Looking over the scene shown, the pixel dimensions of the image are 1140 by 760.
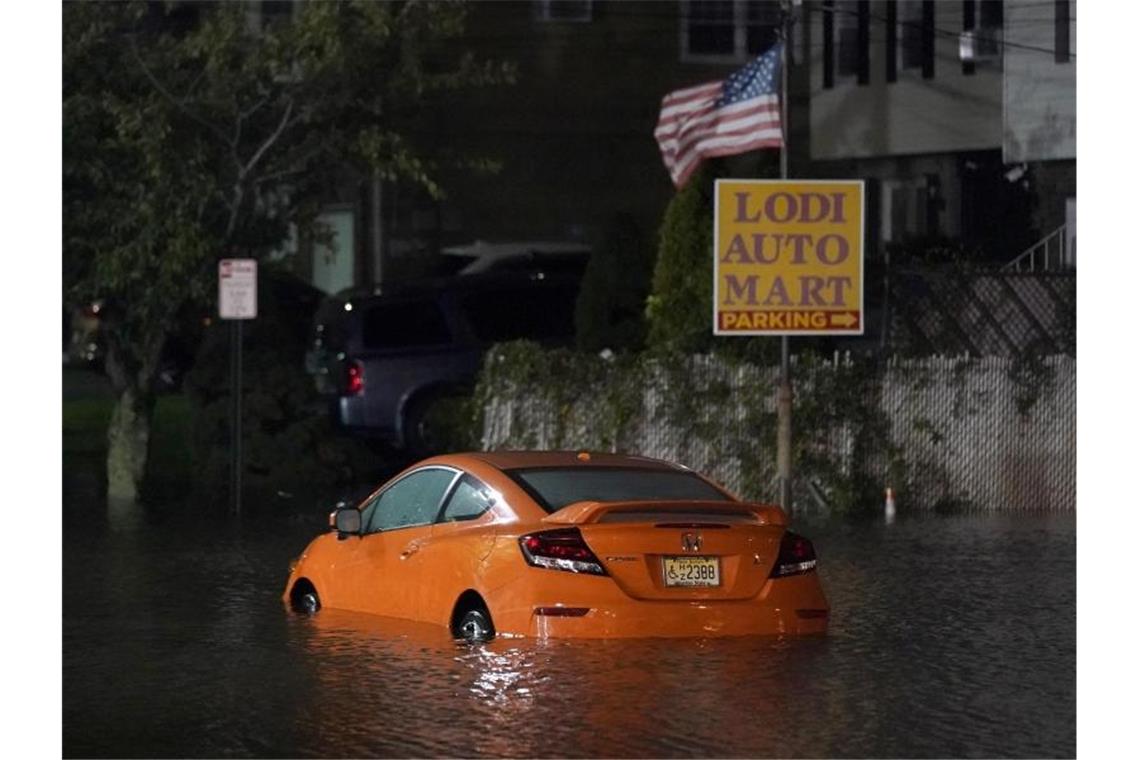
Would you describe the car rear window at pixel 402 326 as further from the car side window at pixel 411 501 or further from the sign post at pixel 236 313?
the car side window at pixel 411 501

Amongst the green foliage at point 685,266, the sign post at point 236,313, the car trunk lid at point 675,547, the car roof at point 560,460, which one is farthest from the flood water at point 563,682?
the green foliage at point 685,266

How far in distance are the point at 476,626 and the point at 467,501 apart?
88cm

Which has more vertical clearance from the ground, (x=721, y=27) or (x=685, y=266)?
(x=721, y=27)

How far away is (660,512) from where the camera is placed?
13.7 metres

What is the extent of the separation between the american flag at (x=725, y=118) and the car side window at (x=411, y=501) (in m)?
9.66

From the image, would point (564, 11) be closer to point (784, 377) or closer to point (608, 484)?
point (784, 377)

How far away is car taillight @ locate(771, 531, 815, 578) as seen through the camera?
13.9 m

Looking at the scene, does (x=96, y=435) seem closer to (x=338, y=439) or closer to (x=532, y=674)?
A: (x=338, y=439)

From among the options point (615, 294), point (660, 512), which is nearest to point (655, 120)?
point (615, 294)

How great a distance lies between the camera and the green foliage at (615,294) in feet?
93.2

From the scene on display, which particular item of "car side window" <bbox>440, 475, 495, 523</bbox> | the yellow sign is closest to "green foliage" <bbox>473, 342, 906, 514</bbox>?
the yellow sign

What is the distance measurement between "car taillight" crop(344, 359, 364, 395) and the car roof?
1372cm

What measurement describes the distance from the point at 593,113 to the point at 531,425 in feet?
61.4

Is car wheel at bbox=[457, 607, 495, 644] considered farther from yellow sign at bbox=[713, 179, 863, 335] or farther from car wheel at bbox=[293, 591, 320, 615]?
yellow sign at bbox=[713, 179, 863, 335]
